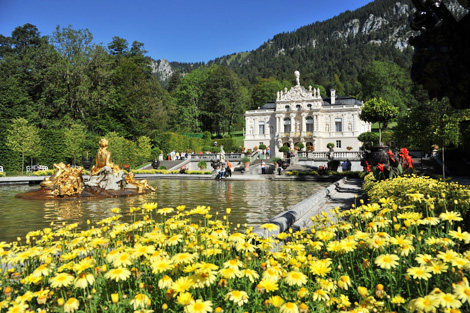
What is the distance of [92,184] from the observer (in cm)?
1359

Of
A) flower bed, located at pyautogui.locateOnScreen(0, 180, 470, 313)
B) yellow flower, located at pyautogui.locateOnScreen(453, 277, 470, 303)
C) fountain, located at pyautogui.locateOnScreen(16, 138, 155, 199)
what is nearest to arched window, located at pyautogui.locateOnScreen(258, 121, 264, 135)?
fountain, located at pyautogui.locateOnScreen(16, 138, 155, 199)

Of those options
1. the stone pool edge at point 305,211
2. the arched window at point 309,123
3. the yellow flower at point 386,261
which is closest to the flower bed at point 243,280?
the yellow flower at point 386,261

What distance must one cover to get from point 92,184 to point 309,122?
5095 cm

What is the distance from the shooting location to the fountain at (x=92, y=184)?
1273cm

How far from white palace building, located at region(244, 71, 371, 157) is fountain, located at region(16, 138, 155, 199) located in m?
47.4

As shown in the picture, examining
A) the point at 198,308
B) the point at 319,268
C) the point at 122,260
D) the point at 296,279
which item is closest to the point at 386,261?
the point at 319,268

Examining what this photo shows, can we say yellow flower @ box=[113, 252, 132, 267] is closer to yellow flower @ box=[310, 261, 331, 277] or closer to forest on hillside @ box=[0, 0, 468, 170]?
yellow flower @ box=[310, 261, 331, 277]

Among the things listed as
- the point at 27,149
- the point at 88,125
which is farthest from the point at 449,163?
the point at 88,125

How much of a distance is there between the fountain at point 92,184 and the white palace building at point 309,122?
47.4 metres

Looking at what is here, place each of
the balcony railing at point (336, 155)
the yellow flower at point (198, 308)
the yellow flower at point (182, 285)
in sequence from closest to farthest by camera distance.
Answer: the yellow flower at point (198, 308), the yellow flower at point (182, 285), the balcony railing at point (336, 155)

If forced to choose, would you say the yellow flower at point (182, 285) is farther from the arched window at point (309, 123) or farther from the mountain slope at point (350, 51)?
the mountain slope at point (350, 51)

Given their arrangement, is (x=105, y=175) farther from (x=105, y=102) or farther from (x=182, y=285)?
(x=105, y=102)

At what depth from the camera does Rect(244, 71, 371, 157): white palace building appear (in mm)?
57438

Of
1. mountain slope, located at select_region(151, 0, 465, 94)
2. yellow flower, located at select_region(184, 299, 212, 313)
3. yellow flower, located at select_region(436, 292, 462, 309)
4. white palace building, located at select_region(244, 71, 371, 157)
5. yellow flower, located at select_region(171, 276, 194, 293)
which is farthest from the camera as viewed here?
mountain slope, located at select_region(151, 0, 465, 94)
